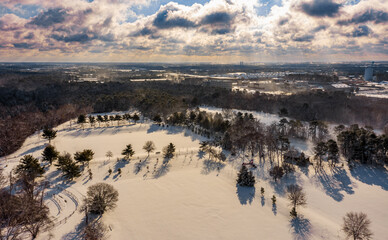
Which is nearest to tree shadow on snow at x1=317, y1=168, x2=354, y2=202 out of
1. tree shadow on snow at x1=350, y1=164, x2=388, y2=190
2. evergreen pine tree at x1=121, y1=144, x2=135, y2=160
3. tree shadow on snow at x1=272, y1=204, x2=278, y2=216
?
tree shadow on snow at x1=350, y1=164, x2=388, y2=190

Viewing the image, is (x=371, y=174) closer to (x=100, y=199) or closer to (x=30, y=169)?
(x=100, y=199)

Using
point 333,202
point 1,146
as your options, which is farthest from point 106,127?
point 333,202

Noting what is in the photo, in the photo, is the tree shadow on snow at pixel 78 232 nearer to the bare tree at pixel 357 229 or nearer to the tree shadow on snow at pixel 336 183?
the bare tree at pixel 357 229

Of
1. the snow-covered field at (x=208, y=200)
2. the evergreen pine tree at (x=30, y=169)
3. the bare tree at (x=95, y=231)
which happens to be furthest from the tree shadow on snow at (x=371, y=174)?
the evergreen pine tree at (x=30, y=169)

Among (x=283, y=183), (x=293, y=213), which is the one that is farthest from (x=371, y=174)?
(x=293, y=213)

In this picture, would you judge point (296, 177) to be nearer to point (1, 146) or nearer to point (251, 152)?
point (251, 152)

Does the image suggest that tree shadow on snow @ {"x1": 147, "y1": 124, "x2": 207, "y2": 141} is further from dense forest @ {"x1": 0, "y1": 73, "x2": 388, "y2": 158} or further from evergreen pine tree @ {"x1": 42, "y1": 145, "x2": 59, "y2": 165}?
evergreen pine tree @ {"x1": 42, "y1": 145, "x2": 59, "y2": 165}
